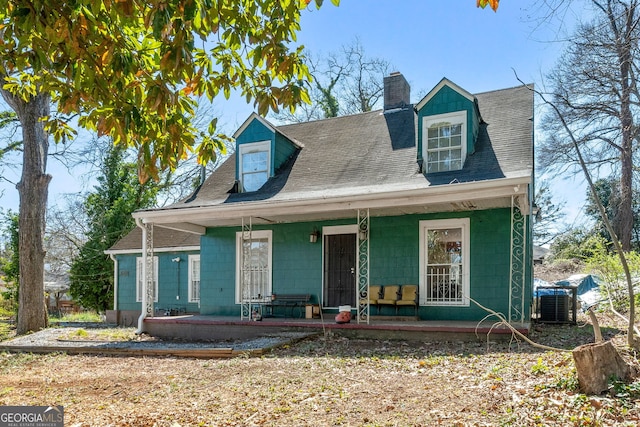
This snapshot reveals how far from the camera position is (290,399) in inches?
200

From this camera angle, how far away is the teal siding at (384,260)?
10.3 metres

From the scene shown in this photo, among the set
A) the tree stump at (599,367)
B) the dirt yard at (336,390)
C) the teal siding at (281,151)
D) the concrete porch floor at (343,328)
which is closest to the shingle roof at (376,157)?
the teal siding at (281,151)

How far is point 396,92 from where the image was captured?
14.0 meters

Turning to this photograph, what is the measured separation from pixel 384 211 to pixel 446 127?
7.99ft

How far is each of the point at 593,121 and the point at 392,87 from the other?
8.10 m

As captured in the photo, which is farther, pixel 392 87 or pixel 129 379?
pixel 392 87

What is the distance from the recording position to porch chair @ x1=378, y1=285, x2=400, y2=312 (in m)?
10.9

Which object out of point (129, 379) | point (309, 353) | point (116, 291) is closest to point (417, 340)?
point (309, 353)

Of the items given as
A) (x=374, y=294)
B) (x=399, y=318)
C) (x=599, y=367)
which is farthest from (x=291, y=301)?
(x=599, y=367)

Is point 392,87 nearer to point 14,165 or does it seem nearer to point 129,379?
point 129,379

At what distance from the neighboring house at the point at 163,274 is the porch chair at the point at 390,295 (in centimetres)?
722

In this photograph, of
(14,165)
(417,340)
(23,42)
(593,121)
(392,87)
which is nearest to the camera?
(23,42)

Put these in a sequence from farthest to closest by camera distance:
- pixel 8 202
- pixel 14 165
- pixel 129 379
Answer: pixel 8 202 → pixel 14 165 → pixel 129 379

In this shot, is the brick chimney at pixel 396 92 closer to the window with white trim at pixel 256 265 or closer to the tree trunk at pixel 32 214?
the window with white trim at pixel 256 265
